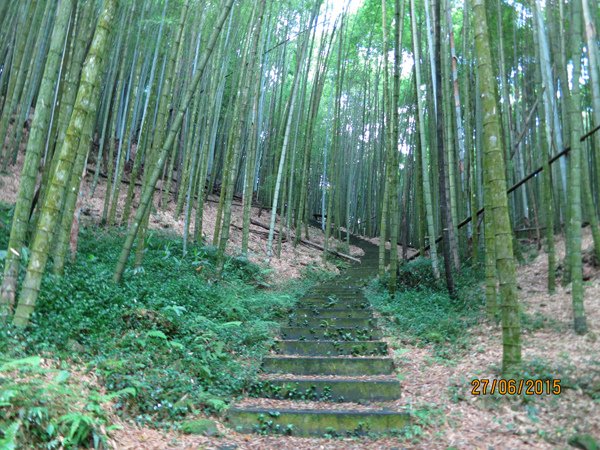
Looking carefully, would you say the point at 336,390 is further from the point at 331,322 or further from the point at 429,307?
the point at 429,307

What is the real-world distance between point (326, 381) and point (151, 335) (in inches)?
57.6

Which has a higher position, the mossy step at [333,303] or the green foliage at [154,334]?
the mossy step at [333,303]

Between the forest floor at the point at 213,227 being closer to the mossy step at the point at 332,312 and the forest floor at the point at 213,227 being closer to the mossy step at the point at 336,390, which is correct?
the mossy step at the point at 332,312

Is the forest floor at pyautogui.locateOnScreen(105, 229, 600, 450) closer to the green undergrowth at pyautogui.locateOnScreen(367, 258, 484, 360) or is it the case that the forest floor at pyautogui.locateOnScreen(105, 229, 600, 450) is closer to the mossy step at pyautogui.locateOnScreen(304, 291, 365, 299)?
the green undergrowth at pyautogui.locateOnScreen(367, 258, 484, 360)

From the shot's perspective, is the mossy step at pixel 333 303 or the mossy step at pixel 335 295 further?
the mossy step at pixel 335 295

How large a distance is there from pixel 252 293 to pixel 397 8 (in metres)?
4.44

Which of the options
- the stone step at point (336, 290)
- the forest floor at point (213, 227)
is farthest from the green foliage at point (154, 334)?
the forest floor at point (213, 227)

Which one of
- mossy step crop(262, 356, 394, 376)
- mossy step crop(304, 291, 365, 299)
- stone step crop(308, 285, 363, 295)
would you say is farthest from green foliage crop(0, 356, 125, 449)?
stone step crop(308, 285, 363, 295)

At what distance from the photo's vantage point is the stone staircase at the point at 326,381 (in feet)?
10.00

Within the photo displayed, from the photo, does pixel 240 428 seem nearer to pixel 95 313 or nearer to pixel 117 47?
pixel 95 313

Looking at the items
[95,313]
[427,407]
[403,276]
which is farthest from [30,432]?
[403,276]

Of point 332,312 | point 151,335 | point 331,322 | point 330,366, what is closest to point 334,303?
point 332,312

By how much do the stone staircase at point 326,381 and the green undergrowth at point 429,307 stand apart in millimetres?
336

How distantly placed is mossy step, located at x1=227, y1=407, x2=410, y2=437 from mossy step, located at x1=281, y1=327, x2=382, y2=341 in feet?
5.11
